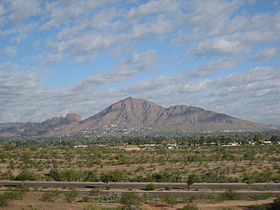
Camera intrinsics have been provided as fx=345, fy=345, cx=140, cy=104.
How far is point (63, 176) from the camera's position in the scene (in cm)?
4434

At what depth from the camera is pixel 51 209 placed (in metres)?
18.6

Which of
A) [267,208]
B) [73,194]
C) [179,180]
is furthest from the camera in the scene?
[179,180]

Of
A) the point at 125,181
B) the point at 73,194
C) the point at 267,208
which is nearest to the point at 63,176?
the point at 125,181

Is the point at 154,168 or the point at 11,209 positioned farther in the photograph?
the point at 154,168

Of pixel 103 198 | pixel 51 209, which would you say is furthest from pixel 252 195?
pixel 51 209

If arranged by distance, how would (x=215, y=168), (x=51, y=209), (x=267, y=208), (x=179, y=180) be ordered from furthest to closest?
(x=215, y=168) → (x=179, y=180) → (x=267, y=208) → (x=51, y=209)

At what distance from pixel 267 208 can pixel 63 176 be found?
29.4 meters

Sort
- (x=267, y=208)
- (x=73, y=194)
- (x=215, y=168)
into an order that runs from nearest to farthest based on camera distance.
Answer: (x=267, y=208)
(x=73, y=194)
(x=215, y=168)

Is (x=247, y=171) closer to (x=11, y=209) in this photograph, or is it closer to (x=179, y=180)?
(x=179, y=180)

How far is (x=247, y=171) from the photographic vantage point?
4669 cm

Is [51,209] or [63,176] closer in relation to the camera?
[51,209]

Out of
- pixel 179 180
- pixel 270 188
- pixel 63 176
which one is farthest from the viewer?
pixel 63 176

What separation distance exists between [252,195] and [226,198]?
102 inches

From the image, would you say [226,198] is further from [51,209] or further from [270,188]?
[51,209]
